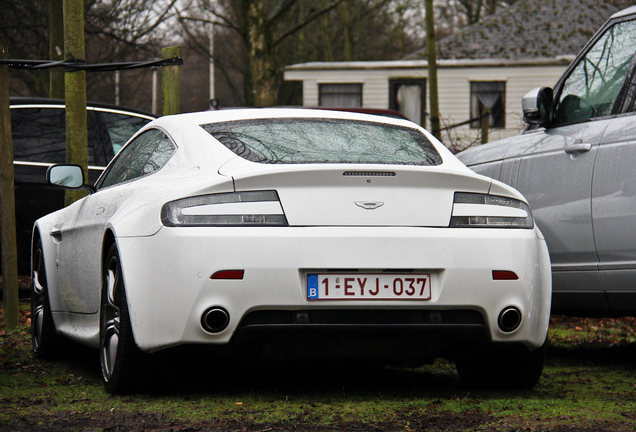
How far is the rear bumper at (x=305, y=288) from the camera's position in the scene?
14.6ft

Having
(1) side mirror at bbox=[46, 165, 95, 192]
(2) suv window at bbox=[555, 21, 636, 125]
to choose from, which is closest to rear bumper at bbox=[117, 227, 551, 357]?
(1) side mirror at bbox=[46, 165, 95, 192]

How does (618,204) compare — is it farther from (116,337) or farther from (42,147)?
(42,147)

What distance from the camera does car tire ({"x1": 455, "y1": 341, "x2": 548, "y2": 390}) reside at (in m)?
5.06

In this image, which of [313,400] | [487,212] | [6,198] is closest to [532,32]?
[6,198]

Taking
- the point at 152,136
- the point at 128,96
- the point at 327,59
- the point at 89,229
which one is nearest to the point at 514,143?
the point at 152,136

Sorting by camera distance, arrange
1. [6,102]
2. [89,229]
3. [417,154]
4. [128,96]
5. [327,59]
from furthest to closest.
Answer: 1. [327,59]
2. [128,96]
3. [6,102]
4. [89,229]
5. [417,154]

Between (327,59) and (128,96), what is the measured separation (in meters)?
9.37

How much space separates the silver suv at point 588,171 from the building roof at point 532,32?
28.2m

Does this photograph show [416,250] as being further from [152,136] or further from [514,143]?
[514,143]

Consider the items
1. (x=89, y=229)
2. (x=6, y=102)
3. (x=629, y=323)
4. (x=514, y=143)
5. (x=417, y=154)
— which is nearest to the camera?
(x=417, y=154)

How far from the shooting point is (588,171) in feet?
19.6

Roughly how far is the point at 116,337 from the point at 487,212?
1.86 m

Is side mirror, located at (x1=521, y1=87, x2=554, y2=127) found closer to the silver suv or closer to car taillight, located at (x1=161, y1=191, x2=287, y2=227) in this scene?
the silver suv

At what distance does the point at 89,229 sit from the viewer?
5656 mm
